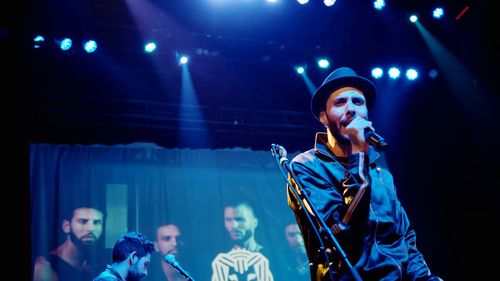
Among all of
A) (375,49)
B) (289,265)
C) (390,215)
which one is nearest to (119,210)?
(289,265)

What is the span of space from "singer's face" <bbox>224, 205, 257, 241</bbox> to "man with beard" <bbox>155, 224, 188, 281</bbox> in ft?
2.35

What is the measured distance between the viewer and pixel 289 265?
700cm

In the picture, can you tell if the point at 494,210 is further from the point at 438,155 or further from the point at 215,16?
the point at 215,16

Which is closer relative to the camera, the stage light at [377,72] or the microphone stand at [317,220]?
the microphone stand at [317,220]

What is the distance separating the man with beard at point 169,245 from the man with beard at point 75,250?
774 mm

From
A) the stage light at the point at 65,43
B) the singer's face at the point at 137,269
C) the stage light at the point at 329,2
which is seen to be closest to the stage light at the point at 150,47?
the stage light at the point at 65,43

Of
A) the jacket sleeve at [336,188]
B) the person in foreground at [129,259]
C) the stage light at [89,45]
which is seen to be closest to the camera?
the jacket sleeve at [336,188]

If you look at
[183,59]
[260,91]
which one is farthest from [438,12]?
[183,59]

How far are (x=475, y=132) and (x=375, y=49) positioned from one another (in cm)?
225

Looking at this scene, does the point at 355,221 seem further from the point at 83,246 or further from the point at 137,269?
the point at 83,246

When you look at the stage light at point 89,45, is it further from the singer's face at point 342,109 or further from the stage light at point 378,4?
the singer's face at point 342,109

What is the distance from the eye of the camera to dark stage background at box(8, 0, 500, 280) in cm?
628

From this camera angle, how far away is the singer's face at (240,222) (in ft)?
22.7

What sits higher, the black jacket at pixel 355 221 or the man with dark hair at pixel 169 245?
the man with dark hair at pixel 169 245
